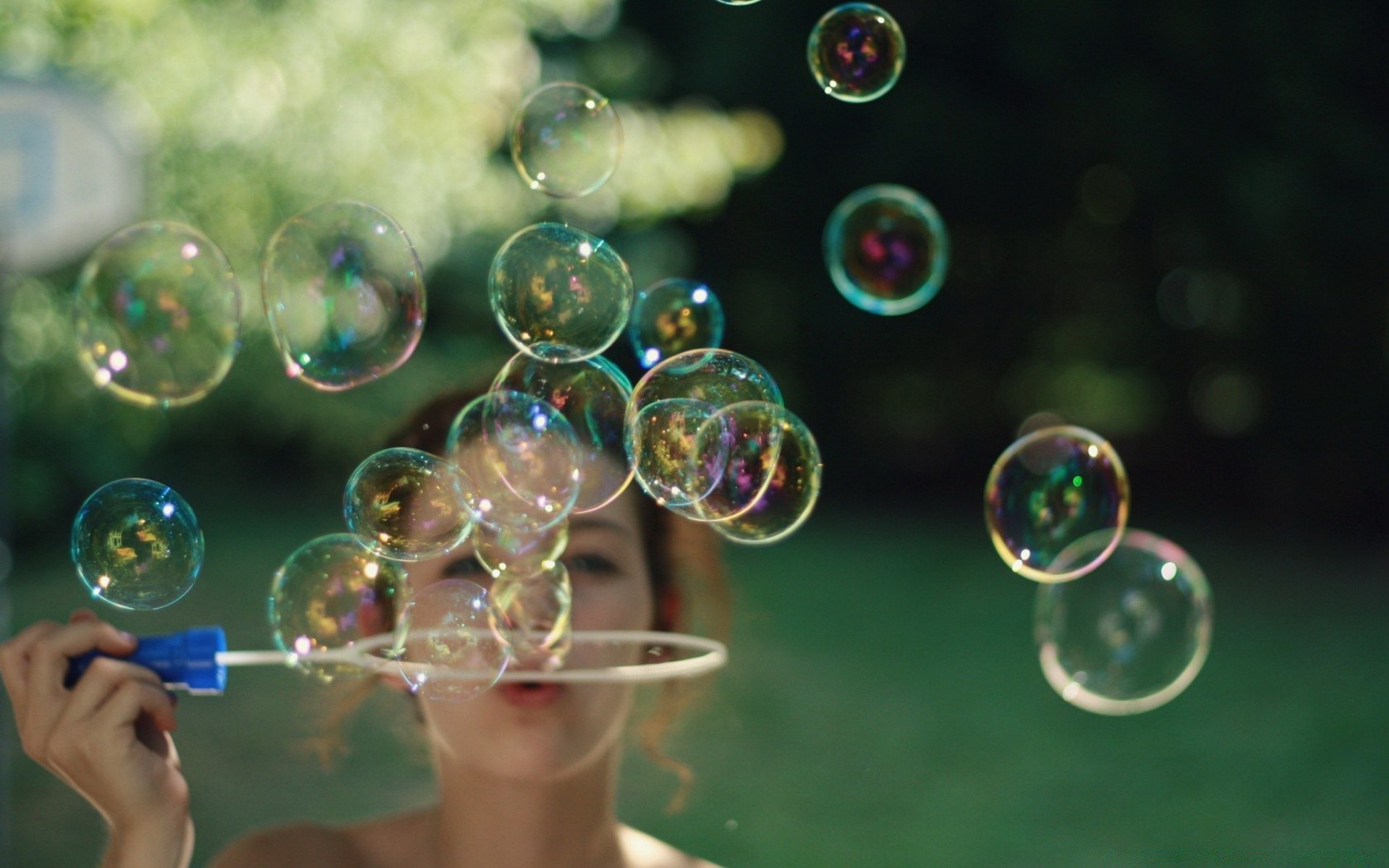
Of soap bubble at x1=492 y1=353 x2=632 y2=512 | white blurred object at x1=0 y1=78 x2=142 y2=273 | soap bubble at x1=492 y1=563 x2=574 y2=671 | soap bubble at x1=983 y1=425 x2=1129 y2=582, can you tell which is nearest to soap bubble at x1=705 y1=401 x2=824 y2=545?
soap bubble at x1=492 y1=353 x2=632 y2=512

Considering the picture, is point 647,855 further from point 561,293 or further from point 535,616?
point 561,293

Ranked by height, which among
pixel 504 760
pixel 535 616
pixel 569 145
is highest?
pixel 569 145

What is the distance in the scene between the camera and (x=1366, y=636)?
7430mm

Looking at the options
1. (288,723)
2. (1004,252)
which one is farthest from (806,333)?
(288,723)

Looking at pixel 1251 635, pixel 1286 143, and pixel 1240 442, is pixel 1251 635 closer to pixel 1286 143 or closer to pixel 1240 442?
pixel 1286 143

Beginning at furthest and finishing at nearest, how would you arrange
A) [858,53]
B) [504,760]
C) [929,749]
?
[929,749] < [858,53] < [504,760]

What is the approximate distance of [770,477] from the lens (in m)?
2.16

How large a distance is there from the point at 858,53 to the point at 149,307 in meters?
1.32

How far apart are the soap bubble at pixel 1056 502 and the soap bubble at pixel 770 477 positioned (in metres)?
0.37

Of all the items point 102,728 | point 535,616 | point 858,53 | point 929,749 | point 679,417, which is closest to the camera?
point 102,728

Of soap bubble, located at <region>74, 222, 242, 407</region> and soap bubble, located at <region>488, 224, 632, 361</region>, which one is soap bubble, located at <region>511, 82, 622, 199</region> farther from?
soap bubble, located at <region>74, 222, 242, 407</region>

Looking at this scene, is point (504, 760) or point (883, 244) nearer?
point (504, 760)

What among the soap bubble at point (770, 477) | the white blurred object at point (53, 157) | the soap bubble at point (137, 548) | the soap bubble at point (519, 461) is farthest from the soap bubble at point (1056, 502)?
the white blurred object at point (53, 157)

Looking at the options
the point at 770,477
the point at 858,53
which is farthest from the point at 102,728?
the point at 858,53
